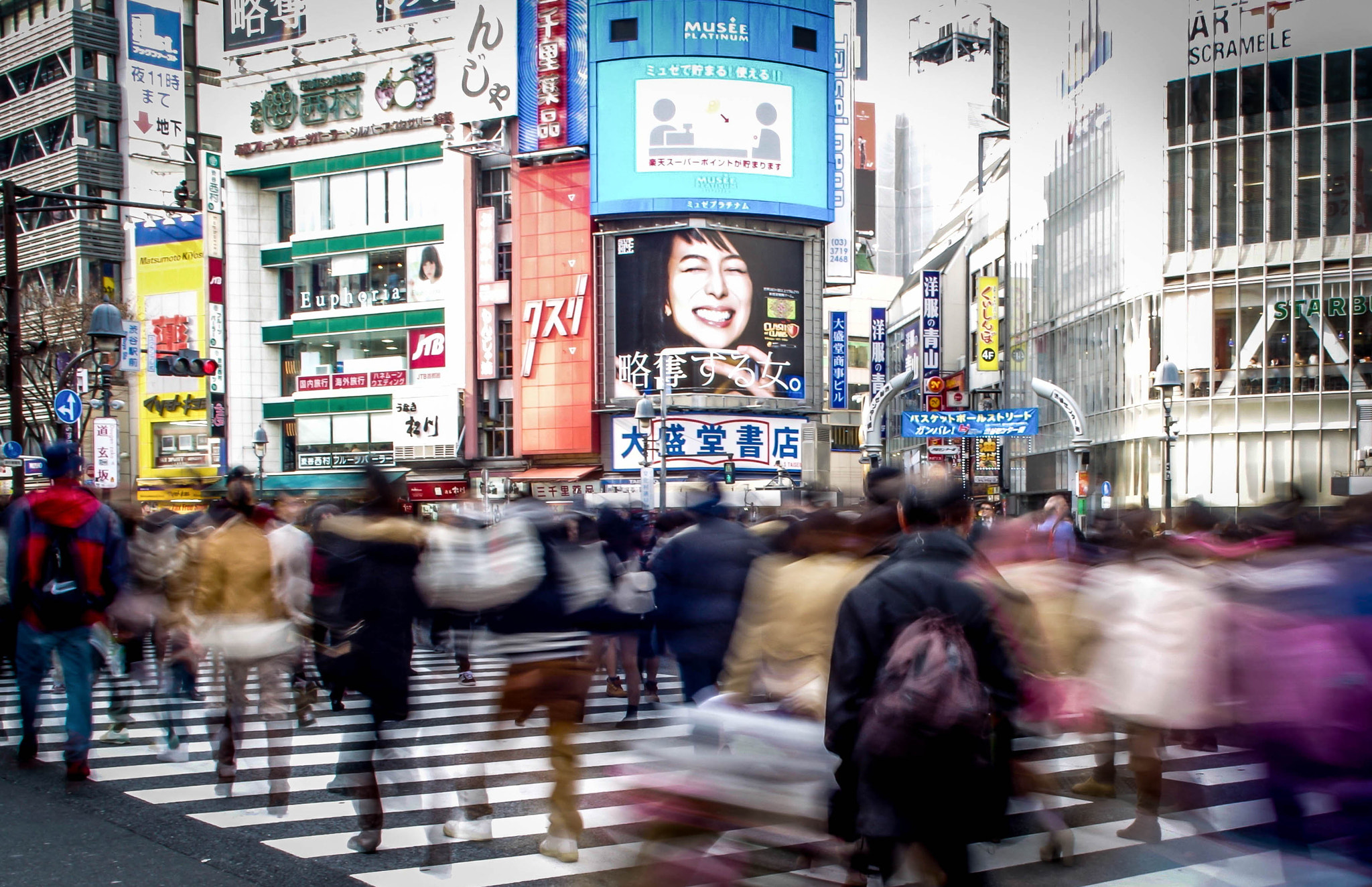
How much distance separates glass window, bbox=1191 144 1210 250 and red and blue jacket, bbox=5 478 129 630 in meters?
39.1

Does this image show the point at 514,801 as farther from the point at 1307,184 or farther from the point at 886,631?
the point at 1307,184

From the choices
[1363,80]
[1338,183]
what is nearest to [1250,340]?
[1338,183]

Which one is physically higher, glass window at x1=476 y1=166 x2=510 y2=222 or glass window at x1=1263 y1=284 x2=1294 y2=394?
glass window at x1=476 y1=166 x2=510 y2=222

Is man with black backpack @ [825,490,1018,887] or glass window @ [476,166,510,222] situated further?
glass window @ [476,166,510,222]

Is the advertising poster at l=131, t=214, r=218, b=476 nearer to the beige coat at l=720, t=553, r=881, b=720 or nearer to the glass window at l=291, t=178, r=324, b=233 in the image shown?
the glass window at l=291, t=178, r=324, b=233

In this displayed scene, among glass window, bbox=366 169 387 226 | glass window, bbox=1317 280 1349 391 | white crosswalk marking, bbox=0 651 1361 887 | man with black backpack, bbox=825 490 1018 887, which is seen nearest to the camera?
man with black backpack, bbox=825 490 1018 887

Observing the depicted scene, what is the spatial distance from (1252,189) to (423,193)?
30.3 meters

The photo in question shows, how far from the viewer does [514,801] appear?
7.77m

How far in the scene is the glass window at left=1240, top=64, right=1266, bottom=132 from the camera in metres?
38.3

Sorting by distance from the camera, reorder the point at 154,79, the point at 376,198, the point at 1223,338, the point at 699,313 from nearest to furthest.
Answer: the point at 1223,338 < the point at 699,313 < the point at 376,198 < the point at 154,79

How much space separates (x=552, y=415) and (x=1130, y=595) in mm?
38860

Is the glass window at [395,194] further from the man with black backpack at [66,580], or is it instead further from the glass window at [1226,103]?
the man with black backpack at [66,580]

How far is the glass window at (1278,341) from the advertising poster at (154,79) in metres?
48.8

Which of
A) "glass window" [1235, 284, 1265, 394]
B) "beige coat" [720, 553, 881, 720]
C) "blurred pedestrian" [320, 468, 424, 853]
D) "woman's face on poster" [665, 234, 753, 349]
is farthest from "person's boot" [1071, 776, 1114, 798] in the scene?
"woman's face on poster" [665, 234, 753, 349]
